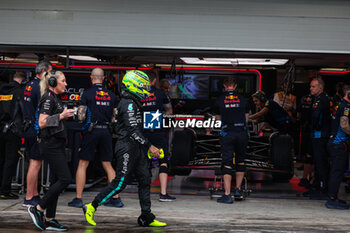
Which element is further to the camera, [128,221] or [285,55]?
[285,55]

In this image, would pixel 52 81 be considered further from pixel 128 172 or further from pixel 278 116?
pixel 278 116

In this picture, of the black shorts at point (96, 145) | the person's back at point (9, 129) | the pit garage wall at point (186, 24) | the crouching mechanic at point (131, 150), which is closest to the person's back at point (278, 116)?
the pit garage wall at point (186, 24)

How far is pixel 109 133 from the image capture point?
7723 mm

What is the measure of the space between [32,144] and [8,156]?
831 millimetres

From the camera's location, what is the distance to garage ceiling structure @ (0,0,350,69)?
318 inches

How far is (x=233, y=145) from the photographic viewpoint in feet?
27.0

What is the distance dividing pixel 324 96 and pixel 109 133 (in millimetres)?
3627

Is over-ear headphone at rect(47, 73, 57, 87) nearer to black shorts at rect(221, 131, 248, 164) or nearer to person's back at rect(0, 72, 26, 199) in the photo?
person's back at rect(0, 72, 26, 199)

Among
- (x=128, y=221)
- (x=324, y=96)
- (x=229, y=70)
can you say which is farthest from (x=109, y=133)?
(x=229, y=70)

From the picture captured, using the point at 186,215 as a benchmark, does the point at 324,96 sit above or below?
above

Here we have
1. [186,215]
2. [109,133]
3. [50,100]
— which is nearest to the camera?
[50,100]

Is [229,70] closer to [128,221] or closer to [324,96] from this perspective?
[324,96]

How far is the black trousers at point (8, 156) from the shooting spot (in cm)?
799

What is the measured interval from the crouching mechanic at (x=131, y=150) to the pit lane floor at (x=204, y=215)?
0.25 metres
